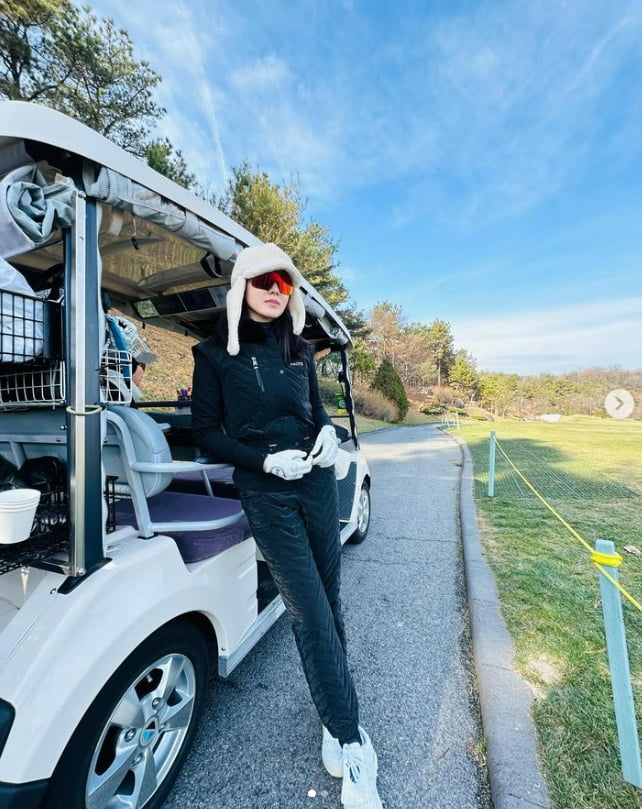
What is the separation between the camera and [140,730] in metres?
1.42

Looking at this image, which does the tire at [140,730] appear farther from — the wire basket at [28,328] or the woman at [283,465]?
the wire basket at [28,328]

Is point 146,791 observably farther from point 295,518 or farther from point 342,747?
point 295,518

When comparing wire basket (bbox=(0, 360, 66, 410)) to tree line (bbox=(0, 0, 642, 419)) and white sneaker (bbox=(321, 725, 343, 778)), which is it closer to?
white sneaker (bbox=(321, 725, 343, 778))

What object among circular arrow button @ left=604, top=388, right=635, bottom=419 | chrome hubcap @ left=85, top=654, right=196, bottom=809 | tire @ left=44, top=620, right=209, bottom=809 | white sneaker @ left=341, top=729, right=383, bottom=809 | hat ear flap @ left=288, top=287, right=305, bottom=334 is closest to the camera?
tire @ left=44, top=620, right=209, bottom=809

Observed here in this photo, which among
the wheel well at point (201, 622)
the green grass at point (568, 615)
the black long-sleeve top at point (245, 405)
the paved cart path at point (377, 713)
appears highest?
the black long-sleeve top at point (245, 405)

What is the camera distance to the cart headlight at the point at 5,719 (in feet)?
3.35

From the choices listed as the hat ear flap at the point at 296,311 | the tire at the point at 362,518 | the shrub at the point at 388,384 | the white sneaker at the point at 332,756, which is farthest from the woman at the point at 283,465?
the shrub at the point at 388,384

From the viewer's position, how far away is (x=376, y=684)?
2219 millimetres

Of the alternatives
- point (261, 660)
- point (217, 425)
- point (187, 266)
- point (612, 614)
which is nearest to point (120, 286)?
point (187, 266)

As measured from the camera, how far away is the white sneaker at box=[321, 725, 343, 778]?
162 centimetres

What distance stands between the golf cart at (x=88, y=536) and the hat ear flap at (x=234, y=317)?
0.38 m

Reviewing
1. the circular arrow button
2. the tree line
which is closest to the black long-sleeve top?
the tree line

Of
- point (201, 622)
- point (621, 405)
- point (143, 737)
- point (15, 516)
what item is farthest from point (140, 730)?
point (621, 405)

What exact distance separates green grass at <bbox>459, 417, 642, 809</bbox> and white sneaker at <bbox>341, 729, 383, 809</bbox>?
0.73 metres
